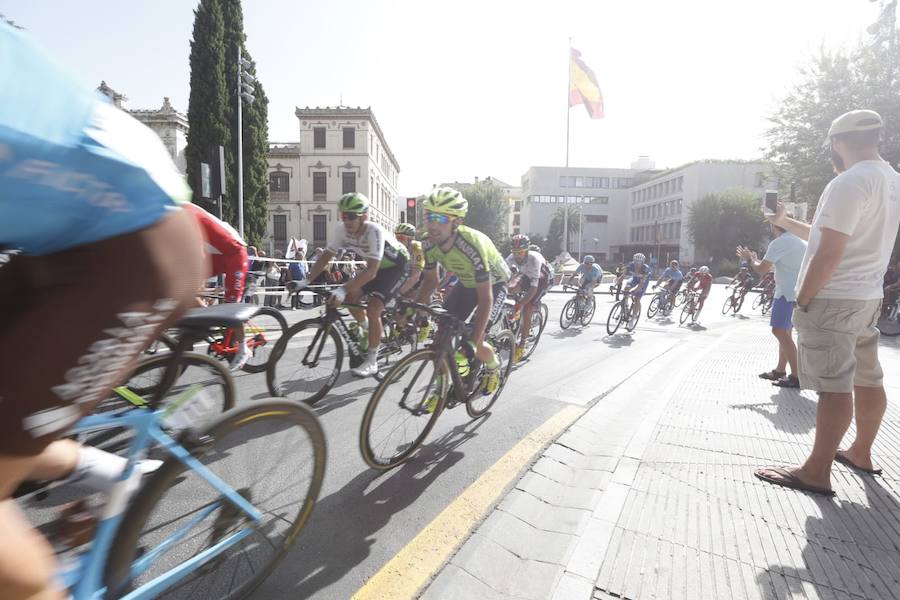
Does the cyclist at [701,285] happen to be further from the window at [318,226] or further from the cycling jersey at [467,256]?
the window at [318,226]

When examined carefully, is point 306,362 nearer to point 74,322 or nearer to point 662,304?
point 74,322

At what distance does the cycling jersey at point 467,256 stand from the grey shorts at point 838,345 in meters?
2.12

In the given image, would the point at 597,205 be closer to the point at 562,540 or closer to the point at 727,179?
the point at 727,179

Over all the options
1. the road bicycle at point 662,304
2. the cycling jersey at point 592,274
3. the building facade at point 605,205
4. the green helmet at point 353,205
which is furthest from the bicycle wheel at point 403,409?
the building facade at point 605,205

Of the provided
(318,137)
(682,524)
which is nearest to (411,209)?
(682,524)

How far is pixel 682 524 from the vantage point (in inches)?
89.6

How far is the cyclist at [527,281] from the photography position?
24.3 feet

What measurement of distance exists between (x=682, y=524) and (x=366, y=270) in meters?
3.49

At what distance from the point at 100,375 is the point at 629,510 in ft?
7.71

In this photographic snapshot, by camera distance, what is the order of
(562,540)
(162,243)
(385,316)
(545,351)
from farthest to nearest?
(545,351)
(385,316)
(562,540)
(162,243)

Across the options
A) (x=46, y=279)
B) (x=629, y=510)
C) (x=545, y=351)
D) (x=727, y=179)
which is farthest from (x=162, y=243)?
(x=727, y=179)

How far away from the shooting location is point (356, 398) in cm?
464

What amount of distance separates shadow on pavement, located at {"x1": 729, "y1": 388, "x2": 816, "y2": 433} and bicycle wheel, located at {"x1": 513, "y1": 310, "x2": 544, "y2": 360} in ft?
11.3

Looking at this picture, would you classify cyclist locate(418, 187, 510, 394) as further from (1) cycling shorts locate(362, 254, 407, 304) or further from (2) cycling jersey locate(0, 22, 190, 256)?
(2) cycling jersey locate(0, 22, 190, 256)
